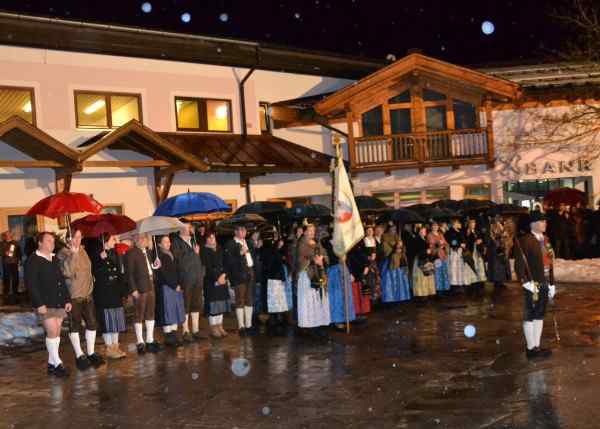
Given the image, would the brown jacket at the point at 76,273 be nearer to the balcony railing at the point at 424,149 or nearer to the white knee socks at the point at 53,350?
the white knee socks at the point at 53,350

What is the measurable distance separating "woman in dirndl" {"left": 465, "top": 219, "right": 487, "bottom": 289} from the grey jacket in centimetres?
747

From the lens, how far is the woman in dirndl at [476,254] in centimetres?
1723

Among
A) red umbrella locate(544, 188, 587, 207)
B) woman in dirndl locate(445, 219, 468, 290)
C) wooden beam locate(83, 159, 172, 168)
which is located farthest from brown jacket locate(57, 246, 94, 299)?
red umbrella locate(544, 188, 587, 207)

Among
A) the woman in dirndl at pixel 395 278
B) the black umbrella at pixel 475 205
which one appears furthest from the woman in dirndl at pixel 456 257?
the woman in dirndl at pixel 395 278

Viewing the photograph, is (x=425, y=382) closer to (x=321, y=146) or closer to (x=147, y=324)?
(x=147, y=324)

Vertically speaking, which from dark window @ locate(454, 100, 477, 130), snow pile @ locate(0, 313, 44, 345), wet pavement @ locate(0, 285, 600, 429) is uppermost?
dark window @ locate(454, 100, 477, 130)

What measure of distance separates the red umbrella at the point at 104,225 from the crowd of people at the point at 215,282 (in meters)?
0.26

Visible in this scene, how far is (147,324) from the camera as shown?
456 inches

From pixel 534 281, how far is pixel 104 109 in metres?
15.1

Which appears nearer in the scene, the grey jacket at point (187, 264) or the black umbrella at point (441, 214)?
the grey jacket at point (187, 264)

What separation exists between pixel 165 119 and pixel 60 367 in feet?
43.7

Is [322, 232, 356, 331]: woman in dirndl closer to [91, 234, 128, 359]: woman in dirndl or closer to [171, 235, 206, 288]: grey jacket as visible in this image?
[171, 235, 206, 288]: grey jacket

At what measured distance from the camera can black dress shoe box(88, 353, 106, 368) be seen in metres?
10.6

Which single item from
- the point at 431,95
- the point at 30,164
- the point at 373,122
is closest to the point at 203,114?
the point at 373,122
